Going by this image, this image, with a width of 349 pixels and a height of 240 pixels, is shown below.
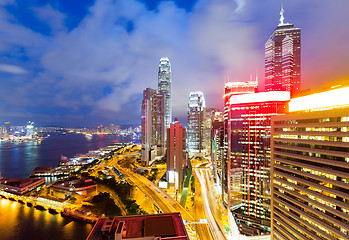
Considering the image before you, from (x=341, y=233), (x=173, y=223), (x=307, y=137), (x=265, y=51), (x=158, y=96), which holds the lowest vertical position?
(x=173, y=223)

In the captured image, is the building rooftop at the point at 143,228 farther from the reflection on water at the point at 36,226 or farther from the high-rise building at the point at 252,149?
the reflection on water at the point at 36,226

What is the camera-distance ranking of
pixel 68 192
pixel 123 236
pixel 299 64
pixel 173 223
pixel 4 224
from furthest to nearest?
pixel 299 64 → pixel 68 192 → pixel 4 224 → pixel 173 223 → pixel 123 236

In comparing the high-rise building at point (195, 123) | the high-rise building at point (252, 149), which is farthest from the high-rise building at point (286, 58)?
the high-rise building at point (195, 123)

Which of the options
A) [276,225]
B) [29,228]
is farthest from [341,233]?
[29,228]

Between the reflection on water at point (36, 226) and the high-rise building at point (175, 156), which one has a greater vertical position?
the high-rise building at point (175, 156)

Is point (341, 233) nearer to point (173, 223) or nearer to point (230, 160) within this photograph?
point (173, 223)
